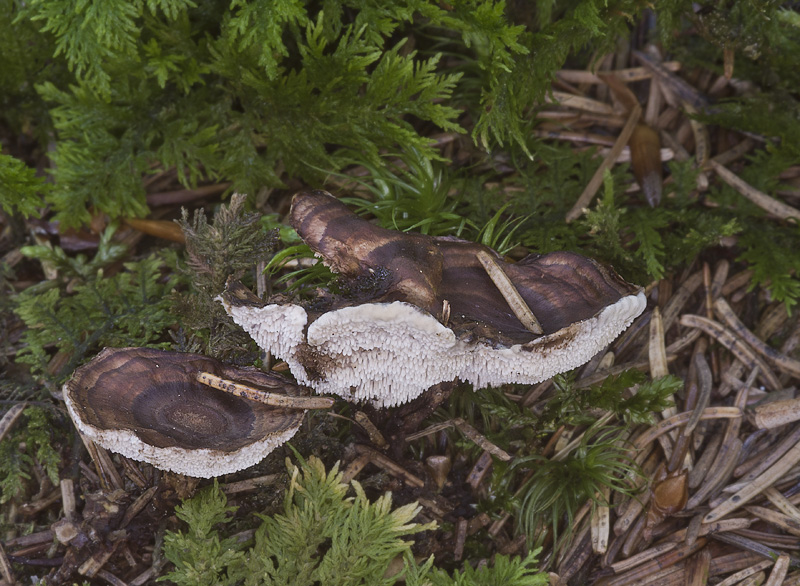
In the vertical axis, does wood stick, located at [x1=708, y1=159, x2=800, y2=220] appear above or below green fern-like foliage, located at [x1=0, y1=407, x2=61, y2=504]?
above

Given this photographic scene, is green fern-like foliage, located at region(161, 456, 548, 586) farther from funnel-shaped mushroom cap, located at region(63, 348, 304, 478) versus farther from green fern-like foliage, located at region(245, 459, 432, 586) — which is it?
funnel-shaped mushroom cap, located at region(63, 348, 304, 478)

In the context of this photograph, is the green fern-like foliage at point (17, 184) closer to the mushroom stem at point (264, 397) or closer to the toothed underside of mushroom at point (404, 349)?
the mushroom stem at point (264, 397)

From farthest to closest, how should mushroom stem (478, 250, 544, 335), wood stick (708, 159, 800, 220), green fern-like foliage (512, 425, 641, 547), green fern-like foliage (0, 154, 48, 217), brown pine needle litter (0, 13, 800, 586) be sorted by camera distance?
wood stick (708, 159, 800, 220) → green fern-like foliage (0, 154, 48, 217) → green fern-like foliage (512, 425, 641, 547) → brown pine needle litter (0, 13, 800, 586) → mushroom stem (478, 250, 544, 335)

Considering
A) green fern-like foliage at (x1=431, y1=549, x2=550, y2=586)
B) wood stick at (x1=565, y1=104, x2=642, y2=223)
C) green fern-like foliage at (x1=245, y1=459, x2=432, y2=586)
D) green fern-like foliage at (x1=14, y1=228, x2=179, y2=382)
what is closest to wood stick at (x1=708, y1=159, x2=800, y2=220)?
wood stick at (x1=565, y1=104, x2=642, y2=223)

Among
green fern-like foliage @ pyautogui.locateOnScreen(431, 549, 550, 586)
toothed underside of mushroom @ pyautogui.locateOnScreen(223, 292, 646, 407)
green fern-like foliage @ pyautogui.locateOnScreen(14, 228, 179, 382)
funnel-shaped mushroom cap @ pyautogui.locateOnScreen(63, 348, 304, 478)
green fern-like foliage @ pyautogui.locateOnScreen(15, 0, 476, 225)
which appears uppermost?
green fern-like foliage @ pyautogui.locateOnScreen(15, 0, 476, 225)

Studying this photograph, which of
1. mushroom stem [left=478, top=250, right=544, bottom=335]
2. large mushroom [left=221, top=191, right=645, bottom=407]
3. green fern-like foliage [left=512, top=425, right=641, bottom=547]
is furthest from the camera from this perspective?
green fern-like foliage [left=512, top=425, right=641, bottom=547]

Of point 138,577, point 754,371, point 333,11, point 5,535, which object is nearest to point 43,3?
point 333,11

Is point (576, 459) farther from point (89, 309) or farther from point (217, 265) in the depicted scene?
point (89, 309)
